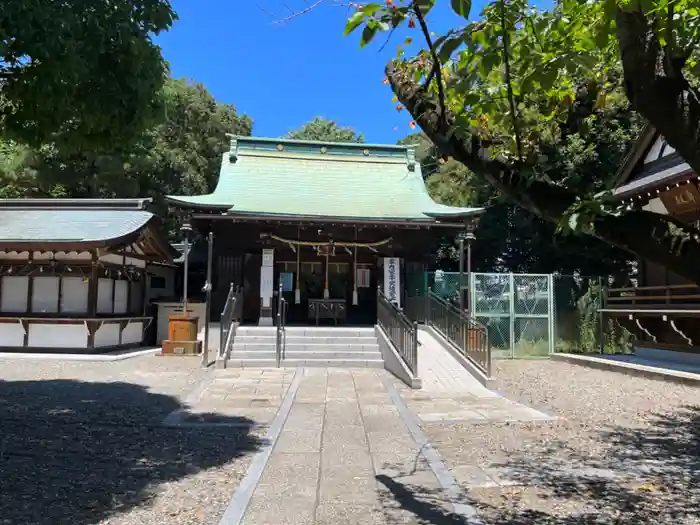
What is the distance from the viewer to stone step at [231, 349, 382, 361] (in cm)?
1337

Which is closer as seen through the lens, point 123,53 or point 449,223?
point 123,53

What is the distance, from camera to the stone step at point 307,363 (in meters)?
12.9

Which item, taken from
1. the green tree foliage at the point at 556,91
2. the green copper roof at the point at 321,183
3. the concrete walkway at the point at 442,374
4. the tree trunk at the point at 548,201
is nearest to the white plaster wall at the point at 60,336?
the green copper roof at the point at 321,183

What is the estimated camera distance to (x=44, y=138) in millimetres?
6234

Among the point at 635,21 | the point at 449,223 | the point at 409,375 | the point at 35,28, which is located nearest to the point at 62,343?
the point at 409,375

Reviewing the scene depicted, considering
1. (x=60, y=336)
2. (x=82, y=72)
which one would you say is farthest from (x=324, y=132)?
(x=82, y=72)

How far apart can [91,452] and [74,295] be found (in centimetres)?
1134

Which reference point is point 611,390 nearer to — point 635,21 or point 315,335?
point 315,335

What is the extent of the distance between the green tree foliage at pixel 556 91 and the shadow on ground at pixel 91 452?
366 centimetres

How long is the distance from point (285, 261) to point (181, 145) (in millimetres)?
9919

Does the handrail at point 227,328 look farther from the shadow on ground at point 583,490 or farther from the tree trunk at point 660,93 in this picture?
the tree trunk at point 660,93

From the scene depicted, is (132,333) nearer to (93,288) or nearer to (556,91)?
(93,288)

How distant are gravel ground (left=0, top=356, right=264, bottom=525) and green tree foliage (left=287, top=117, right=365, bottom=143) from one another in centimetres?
3159

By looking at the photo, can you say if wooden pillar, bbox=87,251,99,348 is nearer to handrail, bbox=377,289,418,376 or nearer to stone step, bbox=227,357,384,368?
stone step, bbox=227,357,384,368
